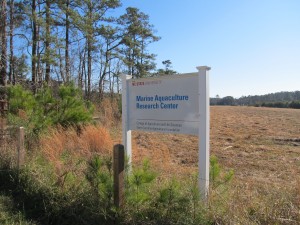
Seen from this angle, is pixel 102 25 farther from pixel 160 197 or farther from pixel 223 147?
pixel 160 197

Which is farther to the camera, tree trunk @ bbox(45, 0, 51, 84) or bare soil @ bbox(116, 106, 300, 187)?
tree trunk @ bbox(45, 0, 51, 84)

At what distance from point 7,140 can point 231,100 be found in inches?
3927

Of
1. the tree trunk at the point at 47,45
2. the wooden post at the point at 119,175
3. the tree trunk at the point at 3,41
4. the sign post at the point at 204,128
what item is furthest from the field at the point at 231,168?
the tree trunk at the point at 47,45

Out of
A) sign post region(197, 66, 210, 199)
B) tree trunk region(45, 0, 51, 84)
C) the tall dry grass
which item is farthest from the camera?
tree trunk region(45, 0, 51, 84)

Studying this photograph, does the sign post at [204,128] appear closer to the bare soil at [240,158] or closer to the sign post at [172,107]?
the sign post at [172,107]

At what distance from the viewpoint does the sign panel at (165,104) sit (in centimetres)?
397

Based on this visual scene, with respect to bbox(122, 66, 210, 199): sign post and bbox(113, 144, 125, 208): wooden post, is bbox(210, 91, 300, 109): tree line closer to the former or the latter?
bbox(122, 66, 210, 199): sign post

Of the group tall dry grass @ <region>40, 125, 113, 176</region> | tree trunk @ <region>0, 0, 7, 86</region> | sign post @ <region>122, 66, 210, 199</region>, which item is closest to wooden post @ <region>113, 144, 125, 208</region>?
sign post @ <region>122, 66, 210, 199</region>

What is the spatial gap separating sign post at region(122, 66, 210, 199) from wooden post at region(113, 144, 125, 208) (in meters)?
0.33

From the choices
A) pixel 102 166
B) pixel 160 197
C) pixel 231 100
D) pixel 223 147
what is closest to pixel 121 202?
pixel 160 197

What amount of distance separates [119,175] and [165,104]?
3.88 ft

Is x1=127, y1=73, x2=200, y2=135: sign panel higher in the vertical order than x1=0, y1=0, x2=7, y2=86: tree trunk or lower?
lower

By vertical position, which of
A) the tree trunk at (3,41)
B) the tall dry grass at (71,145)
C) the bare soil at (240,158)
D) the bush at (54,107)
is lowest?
the bare soil at (240,158)

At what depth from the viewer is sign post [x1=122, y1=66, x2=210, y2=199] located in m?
3.79
